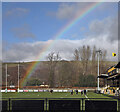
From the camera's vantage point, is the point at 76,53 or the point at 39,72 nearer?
the point at 76,53

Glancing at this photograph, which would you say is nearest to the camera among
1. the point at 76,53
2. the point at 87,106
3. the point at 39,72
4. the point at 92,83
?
the point at 87,106

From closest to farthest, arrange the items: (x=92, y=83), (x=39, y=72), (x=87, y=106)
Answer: (x=87, y=106), (x=92, y=83), (x=39, y=72)

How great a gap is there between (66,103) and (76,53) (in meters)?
93.2

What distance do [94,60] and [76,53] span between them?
8.34 meters

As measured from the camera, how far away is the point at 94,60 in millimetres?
109000

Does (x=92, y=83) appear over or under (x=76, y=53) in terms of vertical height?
under

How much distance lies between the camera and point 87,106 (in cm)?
1485

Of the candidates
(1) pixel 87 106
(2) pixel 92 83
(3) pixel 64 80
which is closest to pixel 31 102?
(1) pixel 87 106

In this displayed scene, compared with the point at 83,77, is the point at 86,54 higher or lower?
higher

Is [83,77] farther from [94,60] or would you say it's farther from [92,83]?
[94,60]

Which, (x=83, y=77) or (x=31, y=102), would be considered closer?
(x=31, y=102)

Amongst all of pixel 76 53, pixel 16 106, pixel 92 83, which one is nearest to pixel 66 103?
pixel 16 106

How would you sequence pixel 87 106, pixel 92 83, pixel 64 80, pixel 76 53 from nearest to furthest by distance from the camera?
pixel 87 106 < pixel 92 83 < pixel 76 53 < pixel 64 80

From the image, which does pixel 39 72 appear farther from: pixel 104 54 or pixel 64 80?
pixel 104 54
